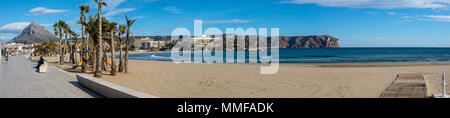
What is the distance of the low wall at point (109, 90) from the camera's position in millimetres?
5354

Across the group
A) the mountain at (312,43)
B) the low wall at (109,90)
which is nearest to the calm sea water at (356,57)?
the low wall at (109,90)

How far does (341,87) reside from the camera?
11000mm

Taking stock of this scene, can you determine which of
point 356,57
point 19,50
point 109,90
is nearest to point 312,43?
point 356,57

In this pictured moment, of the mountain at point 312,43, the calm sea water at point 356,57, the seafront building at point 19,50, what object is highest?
the mountain at point 312,43

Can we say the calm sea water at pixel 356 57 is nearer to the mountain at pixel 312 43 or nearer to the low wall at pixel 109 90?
the low wall at pixel 109 90

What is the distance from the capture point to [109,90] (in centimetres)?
638

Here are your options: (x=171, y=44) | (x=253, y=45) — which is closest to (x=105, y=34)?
(x=253, y=45)

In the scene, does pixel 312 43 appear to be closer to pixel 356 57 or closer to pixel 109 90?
pixel 356 57

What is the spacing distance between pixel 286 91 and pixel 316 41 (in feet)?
577

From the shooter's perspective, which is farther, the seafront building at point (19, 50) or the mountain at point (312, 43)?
the mountain at point (312, 43)

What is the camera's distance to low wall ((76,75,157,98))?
5354mm

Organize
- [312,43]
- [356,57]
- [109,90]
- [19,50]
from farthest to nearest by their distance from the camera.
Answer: [312,43]
[19,50]
[356,57]
[109,90]

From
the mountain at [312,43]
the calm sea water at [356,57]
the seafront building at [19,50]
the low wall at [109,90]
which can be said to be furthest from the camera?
the mountain at [312,43]

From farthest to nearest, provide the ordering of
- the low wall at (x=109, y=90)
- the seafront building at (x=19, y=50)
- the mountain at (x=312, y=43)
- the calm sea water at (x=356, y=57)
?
the mountain at (x=312, y=43)
the seafront building at (x=19, y=50)
the calm sea water at (x=356, y=57)
the low wall at (x=109, y=90)
